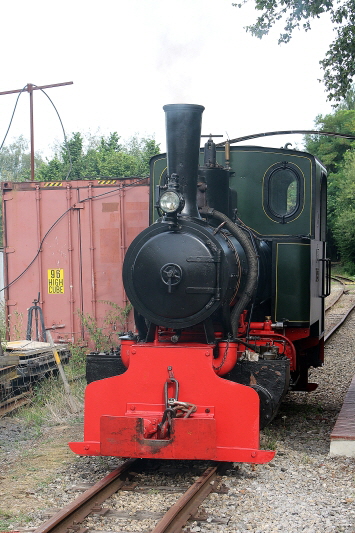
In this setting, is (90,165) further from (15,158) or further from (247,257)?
(15,158)

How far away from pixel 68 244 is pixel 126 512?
6.82 m

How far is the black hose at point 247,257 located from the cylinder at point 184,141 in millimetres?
400

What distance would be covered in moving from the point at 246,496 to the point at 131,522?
35.1 inches

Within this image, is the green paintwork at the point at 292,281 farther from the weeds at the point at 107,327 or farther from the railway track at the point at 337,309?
the railway track at the point at 337,309

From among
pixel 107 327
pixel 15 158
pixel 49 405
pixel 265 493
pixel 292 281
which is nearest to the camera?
pixel 265 493

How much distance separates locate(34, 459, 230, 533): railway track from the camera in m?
3.85

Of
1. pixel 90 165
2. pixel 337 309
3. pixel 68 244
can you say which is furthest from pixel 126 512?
pixel 90 165

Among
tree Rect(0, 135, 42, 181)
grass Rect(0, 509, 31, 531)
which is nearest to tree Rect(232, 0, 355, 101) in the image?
grass Rect(0, 509, 31, 531)

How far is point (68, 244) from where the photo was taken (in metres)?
10.6

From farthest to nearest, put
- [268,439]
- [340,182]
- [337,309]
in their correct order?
[340,182]
[337,309]
[268,439]

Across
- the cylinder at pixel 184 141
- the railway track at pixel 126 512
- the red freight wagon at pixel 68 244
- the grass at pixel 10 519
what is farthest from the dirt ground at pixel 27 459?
the red freight wagon at pixel 68 244

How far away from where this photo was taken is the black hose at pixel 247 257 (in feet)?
17.3

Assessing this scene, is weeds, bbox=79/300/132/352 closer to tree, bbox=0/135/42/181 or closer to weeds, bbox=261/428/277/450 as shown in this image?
weeds, bbox=261/428/277/450

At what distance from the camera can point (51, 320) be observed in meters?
10.6
